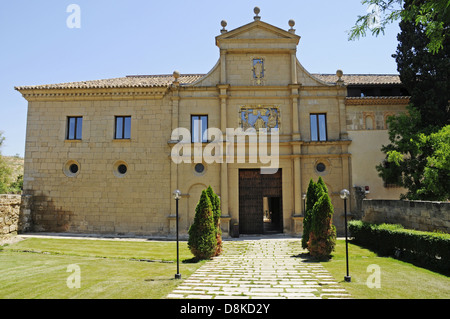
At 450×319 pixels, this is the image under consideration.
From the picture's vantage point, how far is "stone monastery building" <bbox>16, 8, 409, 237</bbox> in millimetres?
22781

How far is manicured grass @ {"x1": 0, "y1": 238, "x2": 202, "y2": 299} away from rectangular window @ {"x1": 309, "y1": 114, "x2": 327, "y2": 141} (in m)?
12.2

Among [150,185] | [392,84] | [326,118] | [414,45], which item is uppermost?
[414,45]

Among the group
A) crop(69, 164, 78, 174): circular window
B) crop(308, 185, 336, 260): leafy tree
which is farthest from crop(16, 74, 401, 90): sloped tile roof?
crop(308, 185, 336, 260): leafy tree

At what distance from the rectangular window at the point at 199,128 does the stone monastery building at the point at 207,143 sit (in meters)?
0.07

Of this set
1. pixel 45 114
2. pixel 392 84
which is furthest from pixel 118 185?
pixel 392 84

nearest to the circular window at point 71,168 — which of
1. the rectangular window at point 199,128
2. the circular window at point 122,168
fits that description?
the circular window at point 122,168

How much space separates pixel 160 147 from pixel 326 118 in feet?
40.7

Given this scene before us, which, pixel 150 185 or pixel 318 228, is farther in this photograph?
pixel 150 185

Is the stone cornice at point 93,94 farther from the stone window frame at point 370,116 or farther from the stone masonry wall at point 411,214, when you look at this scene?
the stone masonry wall at point 411,214

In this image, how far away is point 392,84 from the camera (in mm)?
24047

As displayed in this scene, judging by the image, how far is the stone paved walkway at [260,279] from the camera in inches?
343

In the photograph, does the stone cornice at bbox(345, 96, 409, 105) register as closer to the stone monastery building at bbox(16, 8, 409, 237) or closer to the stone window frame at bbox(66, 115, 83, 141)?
the stone monastery building at bbox(16, 8, 409, 237)
